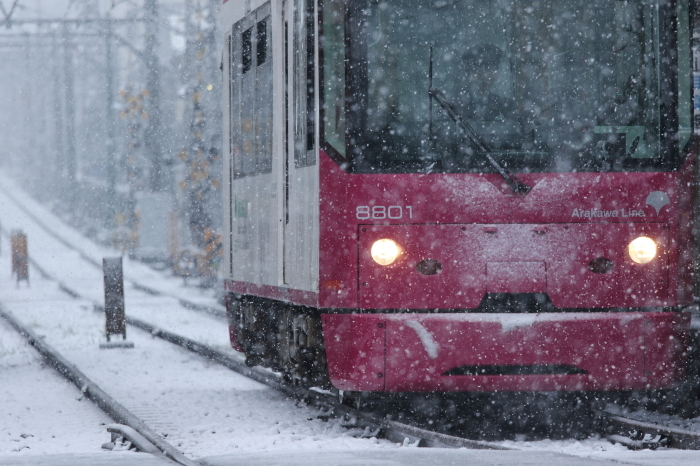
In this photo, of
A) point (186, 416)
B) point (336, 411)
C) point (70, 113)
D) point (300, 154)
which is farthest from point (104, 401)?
point (70, 113)

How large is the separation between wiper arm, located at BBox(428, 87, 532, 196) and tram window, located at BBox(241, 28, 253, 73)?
8.15 feet

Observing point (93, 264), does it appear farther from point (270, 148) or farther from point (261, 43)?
point (270, 148)

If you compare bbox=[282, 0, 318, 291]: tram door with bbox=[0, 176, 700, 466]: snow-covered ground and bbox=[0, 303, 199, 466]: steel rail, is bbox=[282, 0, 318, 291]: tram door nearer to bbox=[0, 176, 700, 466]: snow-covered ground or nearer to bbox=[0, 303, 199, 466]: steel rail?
bbox=[0, 176, 700, 466]: snow-covered ground

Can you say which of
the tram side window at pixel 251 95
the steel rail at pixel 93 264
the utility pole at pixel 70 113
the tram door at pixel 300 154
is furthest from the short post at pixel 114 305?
the utility pole at pixel 70 113

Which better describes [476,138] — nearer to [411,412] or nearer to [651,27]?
[651,27]

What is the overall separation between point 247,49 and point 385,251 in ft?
9.76

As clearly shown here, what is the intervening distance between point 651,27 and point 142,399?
495cm

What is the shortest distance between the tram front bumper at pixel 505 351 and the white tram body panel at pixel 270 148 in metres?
0.51

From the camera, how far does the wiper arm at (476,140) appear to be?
25.4 feet

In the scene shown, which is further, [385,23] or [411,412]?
[411,412]

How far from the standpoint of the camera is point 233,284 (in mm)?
10922

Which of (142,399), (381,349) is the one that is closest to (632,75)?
(381,349)

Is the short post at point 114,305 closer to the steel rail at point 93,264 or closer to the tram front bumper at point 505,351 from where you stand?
the steel rail at point 93,264

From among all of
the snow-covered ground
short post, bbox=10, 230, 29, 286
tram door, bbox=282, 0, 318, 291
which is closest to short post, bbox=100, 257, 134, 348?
the snow-covered ground
